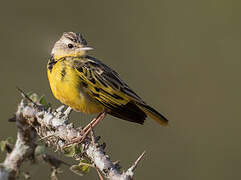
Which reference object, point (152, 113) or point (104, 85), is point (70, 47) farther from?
point (152, 113)

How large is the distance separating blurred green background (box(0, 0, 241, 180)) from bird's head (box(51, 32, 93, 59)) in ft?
6.30

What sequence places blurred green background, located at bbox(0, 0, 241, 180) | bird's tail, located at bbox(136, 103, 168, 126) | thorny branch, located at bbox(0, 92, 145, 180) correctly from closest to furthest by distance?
1. thorny branch, located at bbox(0, 92, 145, 180)
2. bird's tail, located at bbox(136, 103, 168, 126)
3. blurred green background, located at bbox(0, 0, 241, 180)

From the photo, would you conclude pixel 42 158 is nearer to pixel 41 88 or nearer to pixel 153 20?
pixel 41 88

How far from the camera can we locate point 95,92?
17.3ft

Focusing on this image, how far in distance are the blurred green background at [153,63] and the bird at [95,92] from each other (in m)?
2.59

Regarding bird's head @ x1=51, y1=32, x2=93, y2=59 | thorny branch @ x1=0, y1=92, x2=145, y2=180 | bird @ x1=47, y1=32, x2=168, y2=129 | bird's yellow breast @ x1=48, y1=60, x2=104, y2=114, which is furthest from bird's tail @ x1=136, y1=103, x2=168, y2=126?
bird's head @ x1=51, y1=32, x2=93, y2=59

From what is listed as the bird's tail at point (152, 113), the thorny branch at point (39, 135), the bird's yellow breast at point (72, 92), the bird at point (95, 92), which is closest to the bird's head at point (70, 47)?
the bird at point (95, 92)

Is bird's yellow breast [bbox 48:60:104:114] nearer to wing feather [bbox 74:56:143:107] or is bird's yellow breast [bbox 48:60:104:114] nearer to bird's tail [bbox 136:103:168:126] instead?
wing feather [bbox 74:56:143:107]

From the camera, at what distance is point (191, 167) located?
8.89 meters

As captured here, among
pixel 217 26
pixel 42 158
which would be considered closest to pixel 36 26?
pixel 217 26

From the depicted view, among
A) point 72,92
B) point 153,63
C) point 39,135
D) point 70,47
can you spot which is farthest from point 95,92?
point 153,63

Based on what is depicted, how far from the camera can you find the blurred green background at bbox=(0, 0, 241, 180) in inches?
347

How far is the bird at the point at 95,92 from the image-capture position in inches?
201

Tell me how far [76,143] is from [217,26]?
793cm
